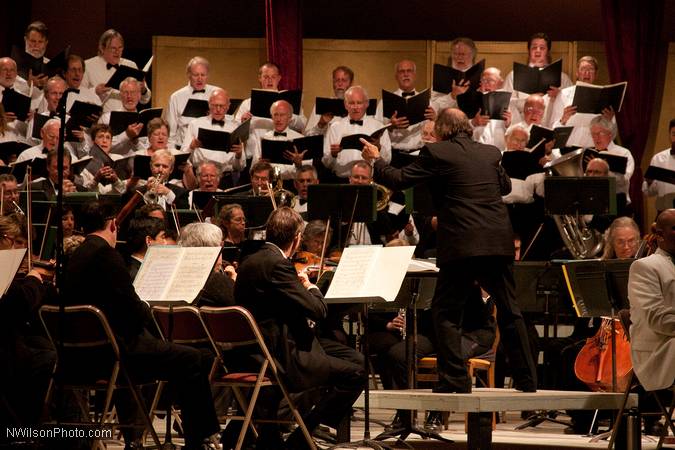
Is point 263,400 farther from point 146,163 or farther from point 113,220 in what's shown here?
point 146,163

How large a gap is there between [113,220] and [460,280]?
A: 64.3 inches

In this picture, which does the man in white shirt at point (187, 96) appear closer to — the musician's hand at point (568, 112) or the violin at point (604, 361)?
the musician's hand at point (568, 112)

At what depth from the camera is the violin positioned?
6512 millimetres

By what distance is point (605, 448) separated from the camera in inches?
239

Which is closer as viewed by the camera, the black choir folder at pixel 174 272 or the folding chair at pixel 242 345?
the folding chair at pixel 242 345

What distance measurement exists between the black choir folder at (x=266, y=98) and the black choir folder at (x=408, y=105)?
2.45 ft

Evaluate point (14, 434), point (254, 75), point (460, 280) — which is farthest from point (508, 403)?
point (254, 75)

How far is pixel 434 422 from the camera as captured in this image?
23.1ft

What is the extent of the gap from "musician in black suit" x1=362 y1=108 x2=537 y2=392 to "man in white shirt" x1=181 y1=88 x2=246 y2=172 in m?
3.98

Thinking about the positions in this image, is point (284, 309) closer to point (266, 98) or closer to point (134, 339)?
point (134, 339)

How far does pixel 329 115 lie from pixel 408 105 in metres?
0.76

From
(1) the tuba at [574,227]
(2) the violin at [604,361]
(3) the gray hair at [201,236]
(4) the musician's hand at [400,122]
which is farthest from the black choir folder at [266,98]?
(2) the violin at [604,361]

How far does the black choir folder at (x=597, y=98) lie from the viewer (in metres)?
9.23

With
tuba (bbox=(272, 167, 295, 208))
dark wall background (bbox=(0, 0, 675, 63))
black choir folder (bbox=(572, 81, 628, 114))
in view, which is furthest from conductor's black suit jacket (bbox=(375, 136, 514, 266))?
dark wall background (bbox=(0, 0, 675, 63))
